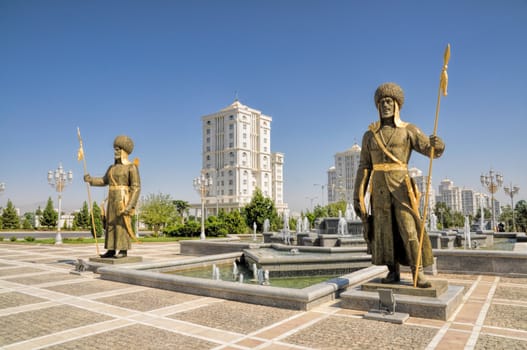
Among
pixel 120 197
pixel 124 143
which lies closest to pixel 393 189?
pixel 120 197

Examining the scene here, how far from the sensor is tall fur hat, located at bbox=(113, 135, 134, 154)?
404 inches

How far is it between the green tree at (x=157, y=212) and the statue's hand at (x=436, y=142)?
32.1 m

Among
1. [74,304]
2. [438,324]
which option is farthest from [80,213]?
[438,324]

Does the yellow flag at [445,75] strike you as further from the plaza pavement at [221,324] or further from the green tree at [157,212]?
the green tree at [157,212]

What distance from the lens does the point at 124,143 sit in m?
10.3

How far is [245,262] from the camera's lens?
12.4 m

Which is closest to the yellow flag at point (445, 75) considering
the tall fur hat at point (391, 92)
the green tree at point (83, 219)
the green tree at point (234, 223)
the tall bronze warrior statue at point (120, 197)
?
the tall fur hat at point (391, 92)

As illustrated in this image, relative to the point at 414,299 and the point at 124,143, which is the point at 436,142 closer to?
the point at 414,299

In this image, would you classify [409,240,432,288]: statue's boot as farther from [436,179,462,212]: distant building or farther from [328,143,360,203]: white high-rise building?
[436,179,462,212]: distant building

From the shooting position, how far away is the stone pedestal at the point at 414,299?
5152 mm

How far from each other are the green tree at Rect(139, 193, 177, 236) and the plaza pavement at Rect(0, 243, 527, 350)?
28321 mm

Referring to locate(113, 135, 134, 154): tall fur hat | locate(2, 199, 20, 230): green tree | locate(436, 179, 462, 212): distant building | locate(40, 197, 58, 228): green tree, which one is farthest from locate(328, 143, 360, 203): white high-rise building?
locate(113, 135, 134, 154): tall fur hat

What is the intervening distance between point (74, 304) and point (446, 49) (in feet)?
24.0

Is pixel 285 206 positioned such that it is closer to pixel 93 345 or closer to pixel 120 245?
pixel 120 245
